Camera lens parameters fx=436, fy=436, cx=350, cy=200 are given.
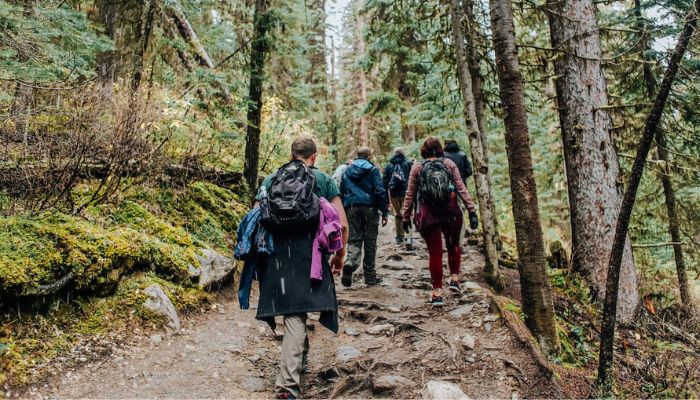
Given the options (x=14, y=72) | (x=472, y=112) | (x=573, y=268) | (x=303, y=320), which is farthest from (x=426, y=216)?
(x=14, y=72)

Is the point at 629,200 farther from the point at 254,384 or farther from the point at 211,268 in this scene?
the point at 211,268

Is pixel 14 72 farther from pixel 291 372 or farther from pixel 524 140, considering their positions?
pixel 524 140

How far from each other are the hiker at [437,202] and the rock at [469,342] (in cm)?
145

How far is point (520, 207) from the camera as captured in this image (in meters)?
5.07

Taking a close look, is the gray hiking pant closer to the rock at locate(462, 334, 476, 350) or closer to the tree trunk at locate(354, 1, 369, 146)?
the rock at locate(462, 334, 476, 350)

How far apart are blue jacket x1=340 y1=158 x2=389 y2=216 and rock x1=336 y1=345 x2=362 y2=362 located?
123 inches

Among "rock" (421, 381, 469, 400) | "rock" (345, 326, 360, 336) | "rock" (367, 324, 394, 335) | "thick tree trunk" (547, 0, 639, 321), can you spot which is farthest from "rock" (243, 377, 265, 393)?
"thick tree trunk" (547, 0, 639, 321)

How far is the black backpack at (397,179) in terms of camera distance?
10845mm

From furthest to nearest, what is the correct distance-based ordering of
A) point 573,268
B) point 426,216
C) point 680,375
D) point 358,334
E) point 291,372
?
point 573,268 < point 426,216 < point 358,334 < point 680,375 < point 291,372

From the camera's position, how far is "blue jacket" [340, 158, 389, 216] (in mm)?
8070

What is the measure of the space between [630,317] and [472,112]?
4.41 metres

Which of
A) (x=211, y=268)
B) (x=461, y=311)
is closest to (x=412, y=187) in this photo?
(x=461, y=311)

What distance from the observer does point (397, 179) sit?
10.9 m

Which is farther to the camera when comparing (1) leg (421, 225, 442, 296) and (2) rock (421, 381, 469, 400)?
(1) leg (421, 225, 442, 296)
